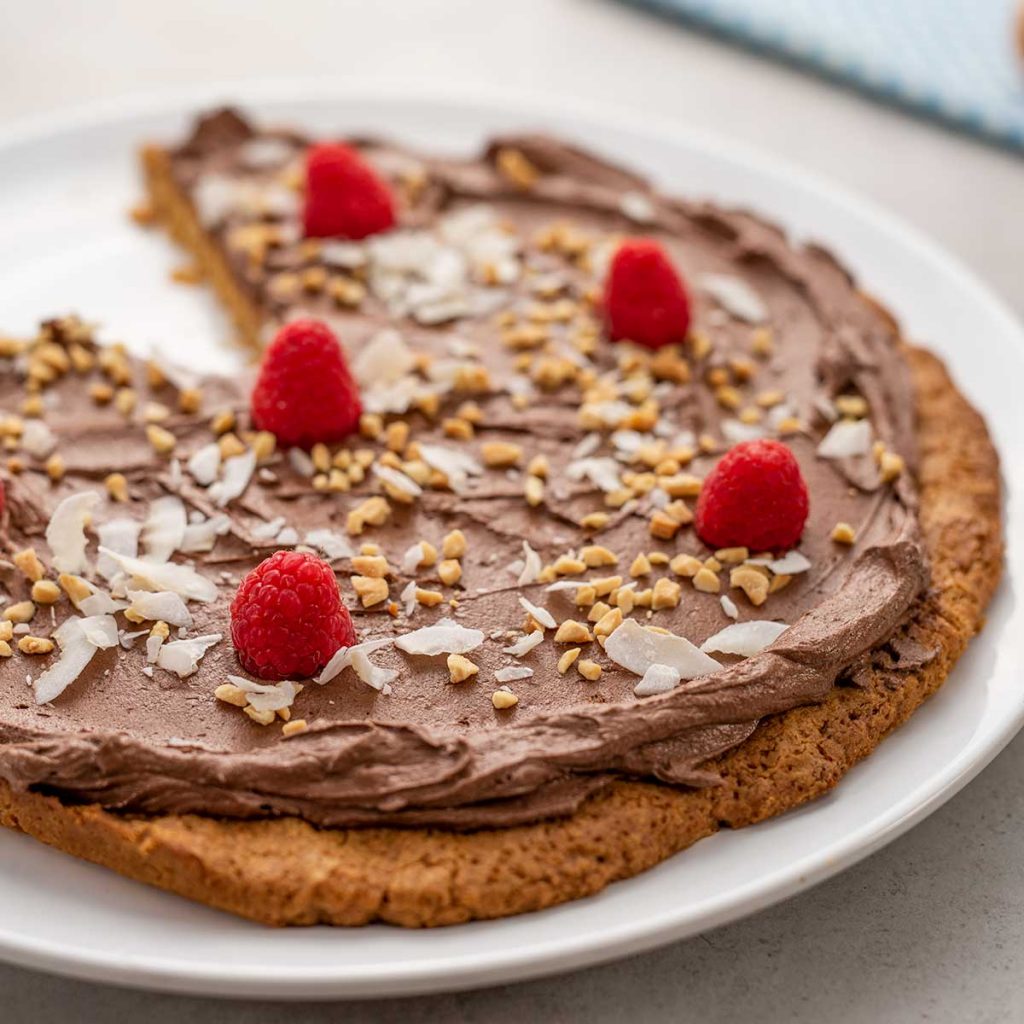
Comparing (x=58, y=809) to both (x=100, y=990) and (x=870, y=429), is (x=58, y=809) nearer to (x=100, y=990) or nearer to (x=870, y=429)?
(x=100, y=990)

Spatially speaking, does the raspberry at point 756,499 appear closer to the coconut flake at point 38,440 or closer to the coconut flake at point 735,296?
the coconut flake at point 735,296

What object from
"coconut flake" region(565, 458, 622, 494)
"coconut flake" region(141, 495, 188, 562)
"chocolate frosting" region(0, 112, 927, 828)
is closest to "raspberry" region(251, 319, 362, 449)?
"chocolate frosting" region(0, 112, 927, 828)

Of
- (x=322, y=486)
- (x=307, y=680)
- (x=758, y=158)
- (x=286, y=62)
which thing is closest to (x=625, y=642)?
(x=307, y=680)

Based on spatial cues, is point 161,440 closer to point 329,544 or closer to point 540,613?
point 329,544

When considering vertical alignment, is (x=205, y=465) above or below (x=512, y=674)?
below

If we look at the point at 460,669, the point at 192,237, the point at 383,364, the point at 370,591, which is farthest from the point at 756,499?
the point at 192,237

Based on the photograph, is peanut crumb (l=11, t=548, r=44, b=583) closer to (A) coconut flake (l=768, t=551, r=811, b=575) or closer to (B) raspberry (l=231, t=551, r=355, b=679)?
(B) raspberry (l=231, t=551, r=355, b=679)
